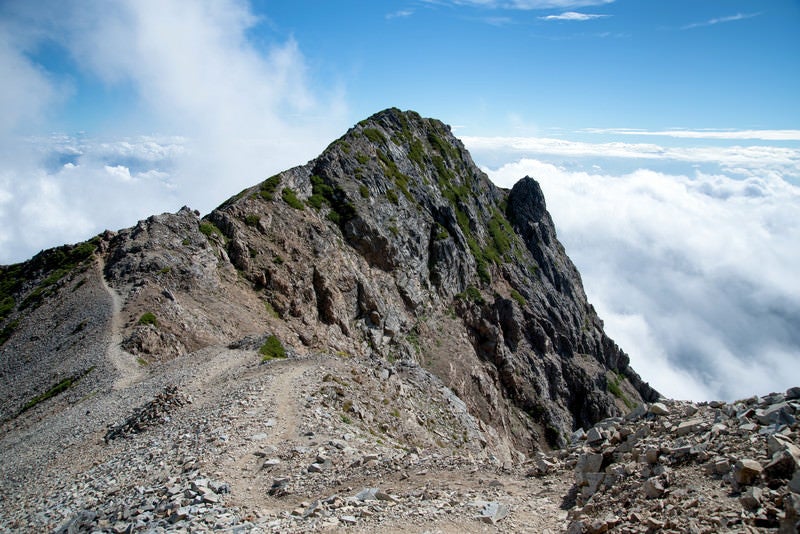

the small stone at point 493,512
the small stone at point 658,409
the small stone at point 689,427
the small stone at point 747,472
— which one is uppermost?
the small stone at point 747,472

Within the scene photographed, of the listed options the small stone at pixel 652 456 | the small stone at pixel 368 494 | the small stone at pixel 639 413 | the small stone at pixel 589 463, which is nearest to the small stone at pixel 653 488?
the small stone at pixel 652 456

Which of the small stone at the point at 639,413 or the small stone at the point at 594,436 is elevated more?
the small stone at the point at 639,413

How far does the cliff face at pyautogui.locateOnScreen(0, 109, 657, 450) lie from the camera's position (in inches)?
1826

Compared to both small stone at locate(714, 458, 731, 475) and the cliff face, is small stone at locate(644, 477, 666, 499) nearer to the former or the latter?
small stone at locate(714, 458, 731, 475)

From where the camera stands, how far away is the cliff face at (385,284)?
46375 millimetres

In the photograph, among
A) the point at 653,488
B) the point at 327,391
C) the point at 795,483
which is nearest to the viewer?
the point at 795,483

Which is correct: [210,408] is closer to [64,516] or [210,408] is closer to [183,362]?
[64,516]

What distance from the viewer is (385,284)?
7194 cm

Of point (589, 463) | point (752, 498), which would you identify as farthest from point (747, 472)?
point (589, 463)

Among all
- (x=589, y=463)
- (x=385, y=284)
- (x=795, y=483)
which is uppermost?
(x=795, y=483)

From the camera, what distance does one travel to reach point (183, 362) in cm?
3488

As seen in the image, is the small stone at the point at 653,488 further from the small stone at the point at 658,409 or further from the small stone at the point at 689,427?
the small stone at the point at 658,409

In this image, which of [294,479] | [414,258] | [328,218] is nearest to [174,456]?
[294,479]

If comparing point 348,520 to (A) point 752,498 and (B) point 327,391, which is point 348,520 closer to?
(A) point 752,498
